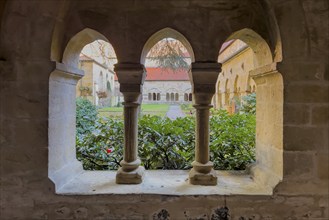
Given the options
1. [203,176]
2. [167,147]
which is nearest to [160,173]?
[167,147]

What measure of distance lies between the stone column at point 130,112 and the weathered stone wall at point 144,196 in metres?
0.24

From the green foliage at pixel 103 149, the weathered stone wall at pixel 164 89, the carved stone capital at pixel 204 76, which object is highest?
the weathered stone wall at pixel 164 89

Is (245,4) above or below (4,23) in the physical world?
above

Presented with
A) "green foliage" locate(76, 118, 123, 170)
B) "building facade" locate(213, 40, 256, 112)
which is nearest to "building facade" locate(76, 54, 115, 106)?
"building facade" locate(213, 40, 256, 112)

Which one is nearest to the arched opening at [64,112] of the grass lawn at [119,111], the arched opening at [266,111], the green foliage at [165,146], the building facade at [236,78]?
the green foliage at [165,146]

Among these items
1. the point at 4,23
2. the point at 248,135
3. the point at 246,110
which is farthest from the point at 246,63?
the point at 4,23

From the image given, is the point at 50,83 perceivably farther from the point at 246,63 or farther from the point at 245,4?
the point at 246,63

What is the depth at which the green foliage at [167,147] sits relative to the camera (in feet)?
8.93

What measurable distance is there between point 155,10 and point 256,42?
2.93 feet

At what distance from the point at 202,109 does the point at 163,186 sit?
0.68m

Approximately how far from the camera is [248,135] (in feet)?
9.32

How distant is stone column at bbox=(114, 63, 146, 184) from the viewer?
212 centimetres

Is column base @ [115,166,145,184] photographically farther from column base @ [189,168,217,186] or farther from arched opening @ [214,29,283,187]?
arched opening @ [214,29,283,187]

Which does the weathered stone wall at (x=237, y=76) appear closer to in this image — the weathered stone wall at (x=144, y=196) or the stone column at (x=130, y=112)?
the weathered stone wall at (x=144, y=196)
